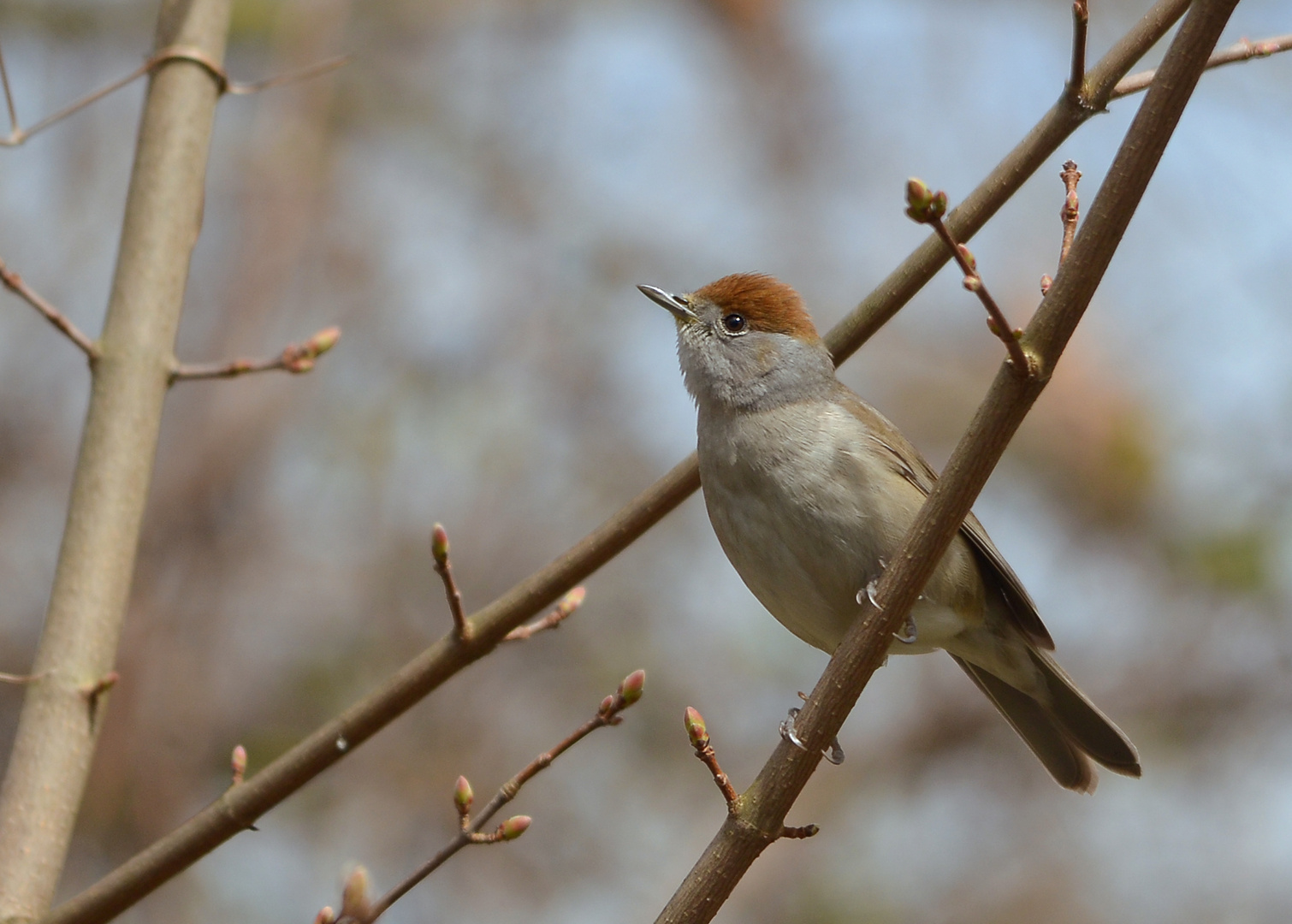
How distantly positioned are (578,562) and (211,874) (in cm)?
654

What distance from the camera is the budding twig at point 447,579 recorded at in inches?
121

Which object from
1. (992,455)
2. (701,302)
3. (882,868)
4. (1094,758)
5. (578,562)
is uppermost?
(701,302)

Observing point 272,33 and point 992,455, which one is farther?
point 272,33

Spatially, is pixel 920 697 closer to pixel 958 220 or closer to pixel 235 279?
pixel 235 279

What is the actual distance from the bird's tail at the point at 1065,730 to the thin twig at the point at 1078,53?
2.32 meters

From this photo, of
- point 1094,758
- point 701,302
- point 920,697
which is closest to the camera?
point 1094,758

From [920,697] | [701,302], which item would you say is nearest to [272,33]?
[701,302]

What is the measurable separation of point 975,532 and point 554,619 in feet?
5.79

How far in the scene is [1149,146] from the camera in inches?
99.7

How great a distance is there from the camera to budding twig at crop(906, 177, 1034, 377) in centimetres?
243

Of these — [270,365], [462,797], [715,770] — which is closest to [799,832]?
[715,770]

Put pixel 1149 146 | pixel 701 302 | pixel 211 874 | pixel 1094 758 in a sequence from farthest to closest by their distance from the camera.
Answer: pixel 211 874 → pixel 701 302 → pixel 1094 758 → pixel 1149 146

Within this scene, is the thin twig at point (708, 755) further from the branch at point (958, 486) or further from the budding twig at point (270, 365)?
the budding twig at point (270, 365)

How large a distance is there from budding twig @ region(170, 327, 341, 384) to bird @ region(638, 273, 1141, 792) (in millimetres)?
1308
